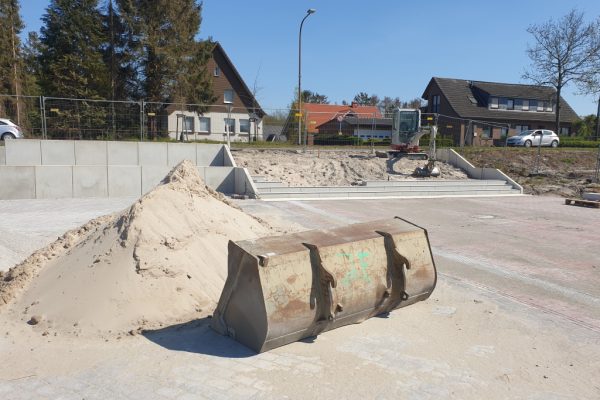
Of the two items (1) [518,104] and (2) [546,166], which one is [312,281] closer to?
(2) [546,166]

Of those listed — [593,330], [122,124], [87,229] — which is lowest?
[593,330]

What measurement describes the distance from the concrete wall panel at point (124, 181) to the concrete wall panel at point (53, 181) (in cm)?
128

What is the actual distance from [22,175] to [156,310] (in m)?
12.9

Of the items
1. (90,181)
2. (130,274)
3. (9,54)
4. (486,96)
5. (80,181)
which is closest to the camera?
(130,274)

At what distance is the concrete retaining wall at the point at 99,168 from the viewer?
15258 millimetres

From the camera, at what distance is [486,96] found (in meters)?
49.7

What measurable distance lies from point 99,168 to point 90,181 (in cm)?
53

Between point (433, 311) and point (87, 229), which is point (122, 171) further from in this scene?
point (433, 311)

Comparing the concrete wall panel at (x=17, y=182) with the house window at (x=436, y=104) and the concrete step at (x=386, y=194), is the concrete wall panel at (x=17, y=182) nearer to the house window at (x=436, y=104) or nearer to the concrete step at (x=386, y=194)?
the concrete step at (x=386, y=194)

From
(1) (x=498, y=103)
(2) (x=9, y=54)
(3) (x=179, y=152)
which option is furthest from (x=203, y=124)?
(1) (x=498, y=103)

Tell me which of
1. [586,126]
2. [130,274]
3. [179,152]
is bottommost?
[130,274]

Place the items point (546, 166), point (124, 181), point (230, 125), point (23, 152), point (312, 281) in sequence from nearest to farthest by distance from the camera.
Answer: point (312, 281) < point (124, 181) < point (23, 152) < point (230, 125) < point (546, 166)

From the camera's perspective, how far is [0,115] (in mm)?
21141

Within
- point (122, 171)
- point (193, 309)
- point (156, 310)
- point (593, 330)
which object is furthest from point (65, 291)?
point (122, 171)
